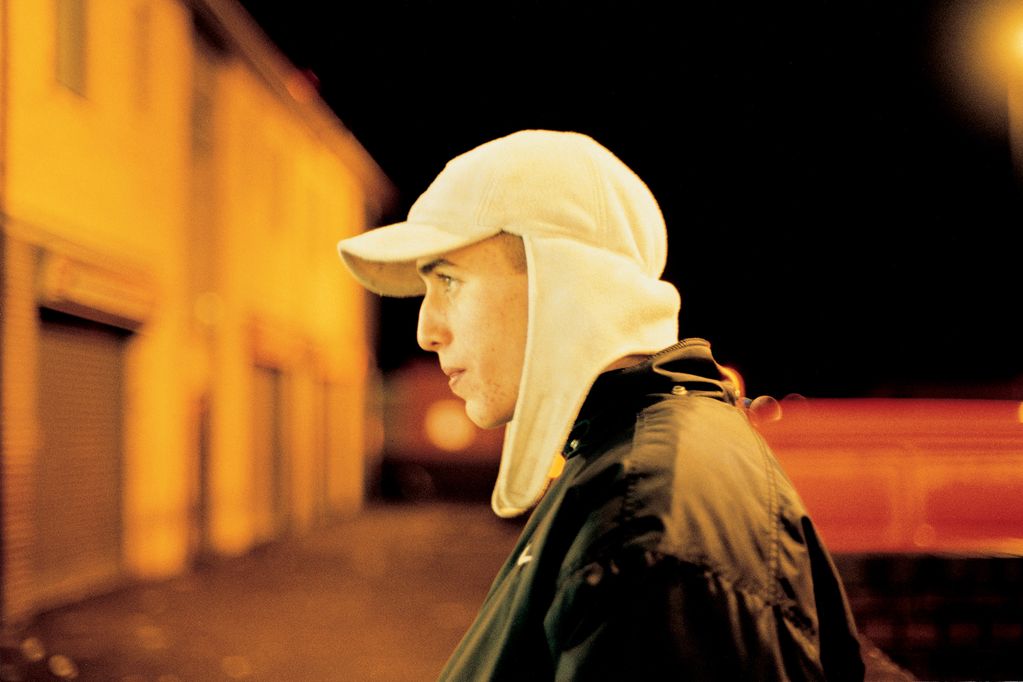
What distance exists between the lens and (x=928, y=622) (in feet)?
20.4

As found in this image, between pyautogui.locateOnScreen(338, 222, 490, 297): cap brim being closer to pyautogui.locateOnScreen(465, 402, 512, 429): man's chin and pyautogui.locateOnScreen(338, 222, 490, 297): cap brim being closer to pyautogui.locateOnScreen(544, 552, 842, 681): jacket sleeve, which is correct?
→ pyautogui.locateOnScreen(465, 402, 512, 429): man's chin

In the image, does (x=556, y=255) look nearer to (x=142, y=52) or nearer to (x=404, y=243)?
(x=404, y=243)

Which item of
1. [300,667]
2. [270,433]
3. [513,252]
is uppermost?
[513,252]

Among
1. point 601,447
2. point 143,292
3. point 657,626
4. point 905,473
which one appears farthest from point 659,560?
point 143,292

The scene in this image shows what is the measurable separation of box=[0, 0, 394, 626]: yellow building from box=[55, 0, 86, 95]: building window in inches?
0.9

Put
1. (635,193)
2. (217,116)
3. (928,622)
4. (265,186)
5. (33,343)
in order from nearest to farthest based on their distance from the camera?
(635,193) → (928,622) → (33,343) → (217,116) → (265,186)

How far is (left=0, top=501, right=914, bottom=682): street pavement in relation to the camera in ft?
20.8

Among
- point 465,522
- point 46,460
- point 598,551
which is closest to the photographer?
point 598,551

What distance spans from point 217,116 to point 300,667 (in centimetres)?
997

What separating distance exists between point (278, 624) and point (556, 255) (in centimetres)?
756

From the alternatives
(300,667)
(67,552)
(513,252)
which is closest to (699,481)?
(513,252)

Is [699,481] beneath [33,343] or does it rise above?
beneath

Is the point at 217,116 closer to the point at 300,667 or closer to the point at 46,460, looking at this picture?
the point at 46,460

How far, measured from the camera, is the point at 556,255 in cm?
145
